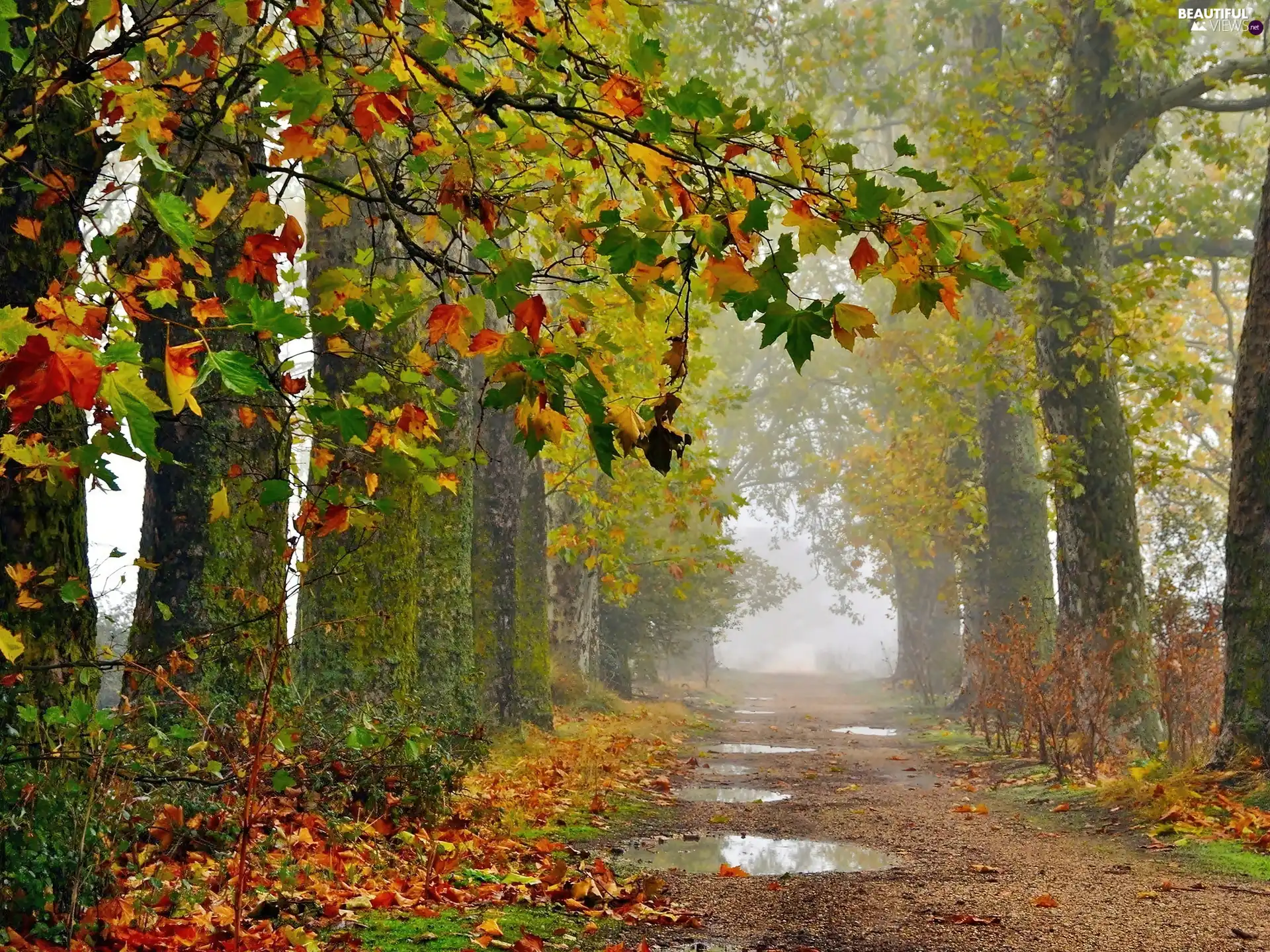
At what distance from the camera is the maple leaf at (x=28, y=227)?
317cm

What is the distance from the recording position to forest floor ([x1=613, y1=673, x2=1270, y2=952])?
4.03m

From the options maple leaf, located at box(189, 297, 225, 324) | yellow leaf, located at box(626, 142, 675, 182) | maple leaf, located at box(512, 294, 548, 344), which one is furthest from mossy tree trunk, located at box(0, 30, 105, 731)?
yellow leaf, located at box(626, 142, 675, 182)

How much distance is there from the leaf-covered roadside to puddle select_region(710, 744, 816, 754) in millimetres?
6933

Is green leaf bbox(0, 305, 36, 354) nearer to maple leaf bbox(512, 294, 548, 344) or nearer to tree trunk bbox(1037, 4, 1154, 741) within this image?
maple leaf bbox(512, 294, 548, 344)

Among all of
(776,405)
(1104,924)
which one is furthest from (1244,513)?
(776,405)

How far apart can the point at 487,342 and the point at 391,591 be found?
5.05 meters

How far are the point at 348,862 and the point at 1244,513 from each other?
6.27 meters

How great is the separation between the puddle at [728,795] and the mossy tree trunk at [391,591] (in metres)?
2.08

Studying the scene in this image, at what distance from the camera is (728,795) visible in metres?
8.82

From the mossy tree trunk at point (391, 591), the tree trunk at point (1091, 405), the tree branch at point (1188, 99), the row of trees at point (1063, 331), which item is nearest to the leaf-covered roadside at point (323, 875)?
the mossy tree trunk at point (391, 591)

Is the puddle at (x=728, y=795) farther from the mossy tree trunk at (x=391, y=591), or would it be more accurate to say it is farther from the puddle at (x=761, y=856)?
the mossy tree trunk at (x=391, y=591)

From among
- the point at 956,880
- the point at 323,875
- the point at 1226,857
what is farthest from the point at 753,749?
the point at 323,875

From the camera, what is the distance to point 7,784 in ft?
9.75

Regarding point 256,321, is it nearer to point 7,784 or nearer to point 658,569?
point 7,784
